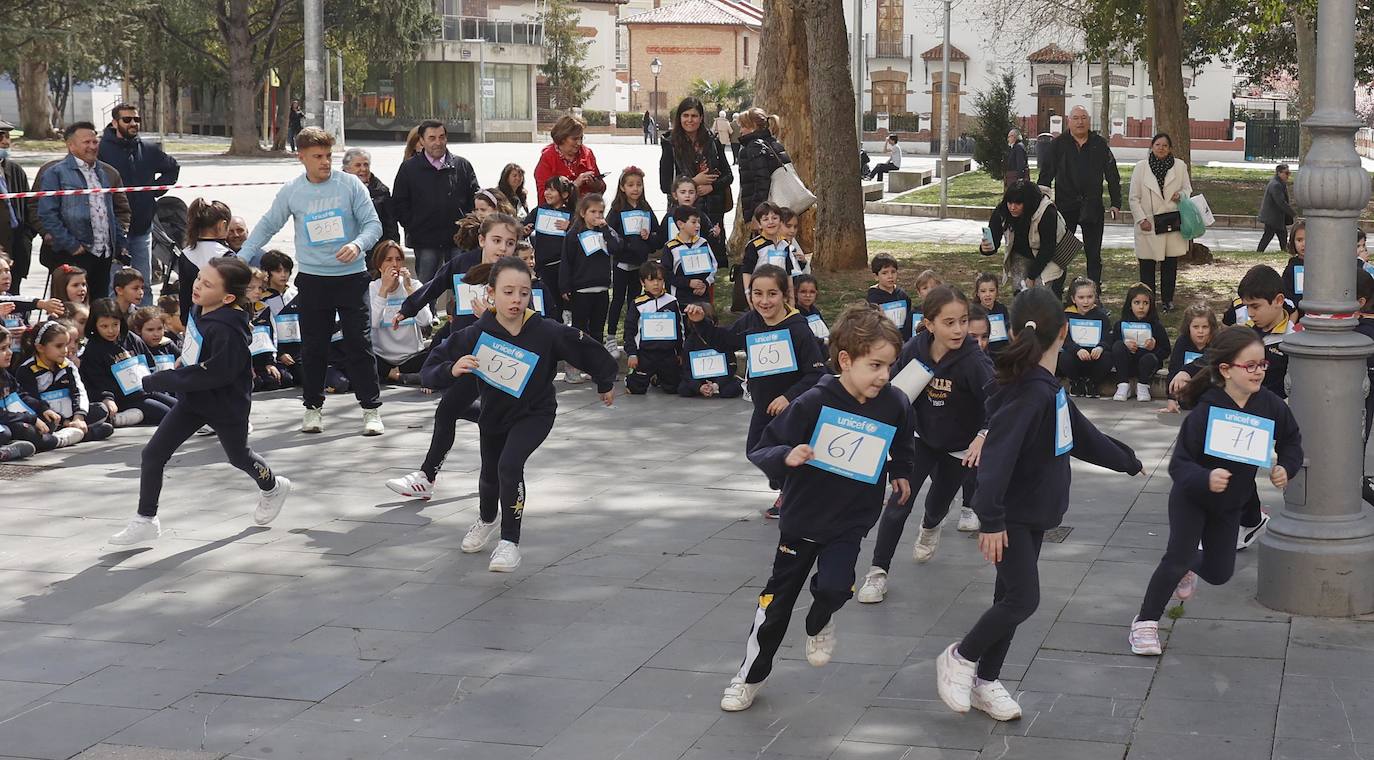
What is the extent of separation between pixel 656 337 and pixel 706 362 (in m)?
0.69

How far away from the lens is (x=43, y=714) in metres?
5.58

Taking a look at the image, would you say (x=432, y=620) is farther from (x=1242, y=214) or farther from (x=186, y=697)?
(x=1242, y=214)

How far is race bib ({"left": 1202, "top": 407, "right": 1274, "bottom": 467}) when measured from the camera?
6.08m

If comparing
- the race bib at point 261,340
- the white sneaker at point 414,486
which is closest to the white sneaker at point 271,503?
the white sneaker at point 414,486

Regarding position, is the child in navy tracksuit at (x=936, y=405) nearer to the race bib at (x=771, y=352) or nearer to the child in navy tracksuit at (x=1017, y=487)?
the race bib at (x=771, y=352)

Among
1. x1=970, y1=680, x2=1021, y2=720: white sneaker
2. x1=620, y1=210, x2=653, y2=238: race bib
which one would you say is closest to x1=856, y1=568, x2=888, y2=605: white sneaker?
x1=970, y1=680, x2=1021, y2=720: white sneaker

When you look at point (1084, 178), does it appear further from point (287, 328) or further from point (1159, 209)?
point (287, 328)

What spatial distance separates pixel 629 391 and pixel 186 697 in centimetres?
724

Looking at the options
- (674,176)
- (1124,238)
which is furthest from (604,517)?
(1124,238)

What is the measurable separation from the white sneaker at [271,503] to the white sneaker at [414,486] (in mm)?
681

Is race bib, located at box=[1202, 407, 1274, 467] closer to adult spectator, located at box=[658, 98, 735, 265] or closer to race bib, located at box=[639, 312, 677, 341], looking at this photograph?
race bib, located at box=[639, 312, 677, 341]

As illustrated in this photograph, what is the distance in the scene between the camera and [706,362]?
1217 cm

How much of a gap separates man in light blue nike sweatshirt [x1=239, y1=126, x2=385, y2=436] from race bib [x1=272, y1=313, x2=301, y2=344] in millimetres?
1869

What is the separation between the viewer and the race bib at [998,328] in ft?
38.1
